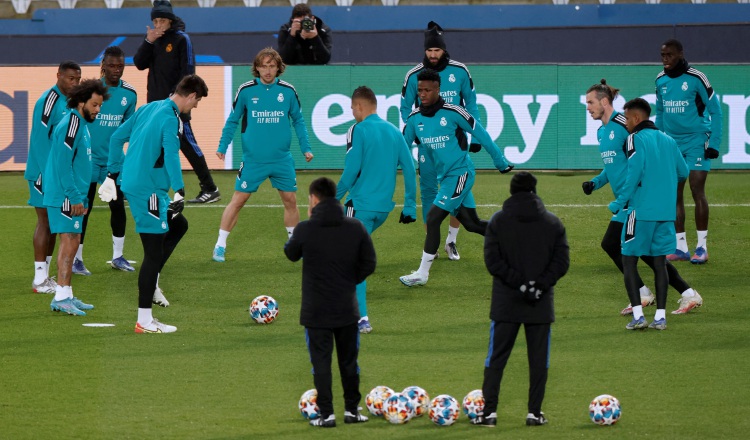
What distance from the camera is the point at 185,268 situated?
13.5 metres

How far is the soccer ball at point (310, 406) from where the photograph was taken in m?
7.56

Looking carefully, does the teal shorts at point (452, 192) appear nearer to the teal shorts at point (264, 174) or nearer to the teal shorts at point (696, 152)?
the teal shorts at point (264, 174)

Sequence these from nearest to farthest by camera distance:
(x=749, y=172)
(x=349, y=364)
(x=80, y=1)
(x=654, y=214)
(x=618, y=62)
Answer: (x=349, y=364)
(x=654, y=214)
(x=749, y=172)
(x=618, y=62)
(x=80, y=1)

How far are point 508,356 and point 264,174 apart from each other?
6.58 m

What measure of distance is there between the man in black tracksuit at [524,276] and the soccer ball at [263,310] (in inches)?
146

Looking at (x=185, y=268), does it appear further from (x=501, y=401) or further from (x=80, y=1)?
(x=80, y=1)

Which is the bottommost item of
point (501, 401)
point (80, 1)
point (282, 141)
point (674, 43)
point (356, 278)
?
point (501, 401)

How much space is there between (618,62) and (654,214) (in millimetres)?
10847

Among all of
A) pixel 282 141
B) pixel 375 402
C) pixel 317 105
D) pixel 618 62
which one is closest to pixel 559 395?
pixel 375 402

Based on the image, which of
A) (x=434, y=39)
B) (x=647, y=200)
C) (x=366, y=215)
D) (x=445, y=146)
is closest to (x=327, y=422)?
(x=366, y=215)

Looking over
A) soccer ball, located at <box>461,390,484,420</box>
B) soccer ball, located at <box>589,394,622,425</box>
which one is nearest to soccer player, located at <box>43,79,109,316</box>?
soccer ball, located at <box>461,390,484,420</box>

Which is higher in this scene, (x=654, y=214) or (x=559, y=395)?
(x=654, y=214)

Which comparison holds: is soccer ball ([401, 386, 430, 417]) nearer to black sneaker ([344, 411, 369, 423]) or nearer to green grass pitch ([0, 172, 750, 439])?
green grass pitch ([0, 172, 750, 439])

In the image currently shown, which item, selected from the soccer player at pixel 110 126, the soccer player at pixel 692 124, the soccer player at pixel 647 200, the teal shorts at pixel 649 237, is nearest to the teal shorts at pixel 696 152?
the soccer player at pixel 692 124
